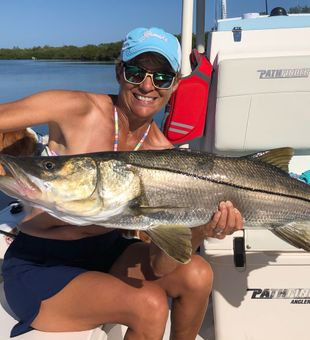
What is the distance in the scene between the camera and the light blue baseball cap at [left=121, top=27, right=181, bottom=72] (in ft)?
6.68

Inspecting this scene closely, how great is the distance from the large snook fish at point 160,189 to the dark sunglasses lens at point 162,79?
0.42 m

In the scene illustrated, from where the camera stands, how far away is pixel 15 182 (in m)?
1.58

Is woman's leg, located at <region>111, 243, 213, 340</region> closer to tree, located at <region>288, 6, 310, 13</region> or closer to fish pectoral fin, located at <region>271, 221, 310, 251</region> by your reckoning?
fish pectoral fin, located at <region>271, 221, 310, 251</region>

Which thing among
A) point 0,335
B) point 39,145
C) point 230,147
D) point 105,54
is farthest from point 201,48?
point 105,54

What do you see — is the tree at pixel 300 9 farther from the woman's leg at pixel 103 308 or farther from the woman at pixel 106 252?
the woman's leg at pixel 103 308

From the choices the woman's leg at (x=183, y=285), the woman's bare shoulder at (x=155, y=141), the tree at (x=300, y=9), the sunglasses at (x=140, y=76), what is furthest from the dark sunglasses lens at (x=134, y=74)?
the tree at (x=300, y=9)

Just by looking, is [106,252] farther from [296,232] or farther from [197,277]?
[296,232]

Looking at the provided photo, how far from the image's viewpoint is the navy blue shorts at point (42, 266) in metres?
1.97

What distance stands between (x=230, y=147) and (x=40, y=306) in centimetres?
161

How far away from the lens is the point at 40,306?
76.5 inches

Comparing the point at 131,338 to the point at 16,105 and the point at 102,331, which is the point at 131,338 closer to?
the point at 102,331

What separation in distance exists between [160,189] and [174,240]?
8.2 inches

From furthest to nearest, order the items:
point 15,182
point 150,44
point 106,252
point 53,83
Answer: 1. point 53,83
2. point 106,252
3. point 150,44
4. point 15,182

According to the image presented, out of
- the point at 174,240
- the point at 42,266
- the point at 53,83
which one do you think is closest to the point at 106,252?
the point at 42,266
